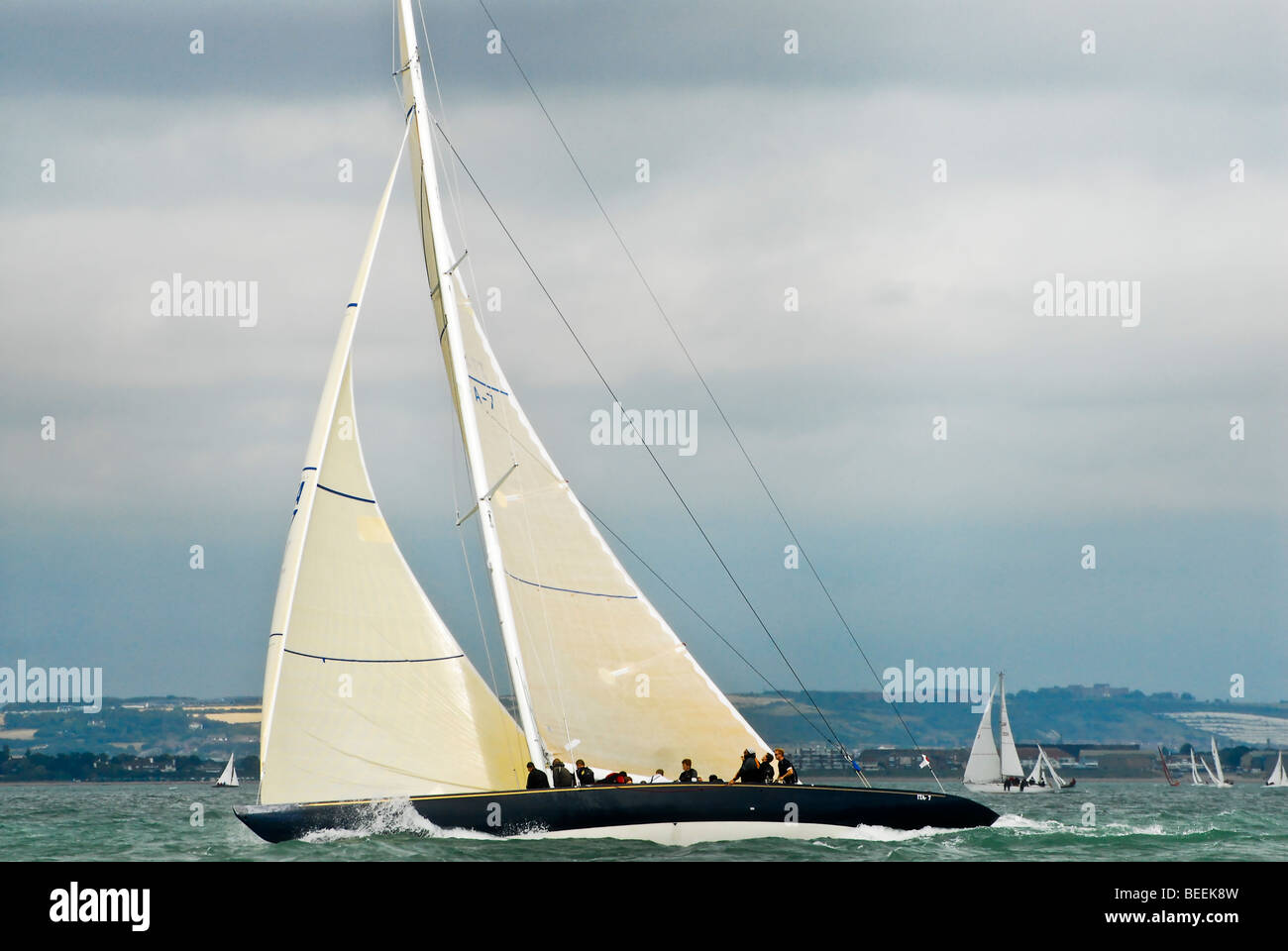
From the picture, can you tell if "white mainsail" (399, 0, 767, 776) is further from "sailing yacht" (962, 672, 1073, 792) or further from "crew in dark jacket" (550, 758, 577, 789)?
"sailing yacht" (962, 672, 1073, 792)

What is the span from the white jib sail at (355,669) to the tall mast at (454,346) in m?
0.60

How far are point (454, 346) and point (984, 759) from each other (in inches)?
1938

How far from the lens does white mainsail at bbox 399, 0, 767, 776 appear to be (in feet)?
79.8

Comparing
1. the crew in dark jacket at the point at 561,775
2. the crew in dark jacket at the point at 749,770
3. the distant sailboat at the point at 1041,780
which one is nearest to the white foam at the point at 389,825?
the crew in dark jacket at the point at 561,775

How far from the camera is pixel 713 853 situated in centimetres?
2089

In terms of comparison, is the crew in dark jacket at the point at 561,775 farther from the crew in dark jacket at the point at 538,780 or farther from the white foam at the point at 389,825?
the white foam at the point at 389,825

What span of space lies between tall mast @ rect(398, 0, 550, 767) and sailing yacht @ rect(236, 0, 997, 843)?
4 centimetres

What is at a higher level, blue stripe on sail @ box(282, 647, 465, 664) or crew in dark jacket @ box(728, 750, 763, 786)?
blue stripe on sail @ box(282, 647, 465, 664)

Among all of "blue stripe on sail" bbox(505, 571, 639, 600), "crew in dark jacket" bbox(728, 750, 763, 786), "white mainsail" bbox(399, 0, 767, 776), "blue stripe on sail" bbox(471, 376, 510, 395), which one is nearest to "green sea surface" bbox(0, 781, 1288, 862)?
"crew in dark jacket" bbox(728, 750, 763, 786)

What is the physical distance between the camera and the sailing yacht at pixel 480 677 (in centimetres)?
2166
